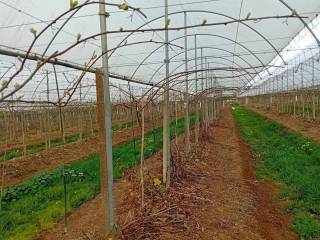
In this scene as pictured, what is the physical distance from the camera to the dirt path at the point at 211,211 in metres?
5.61

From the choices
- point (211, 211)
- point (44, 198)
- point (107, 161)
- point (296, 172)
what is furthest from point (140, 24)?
point (107, 161)

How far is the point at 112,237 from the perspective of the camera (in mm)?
4500

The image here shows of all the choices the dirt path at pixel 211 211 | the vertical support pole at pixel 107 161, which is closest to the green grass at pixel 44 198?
the dirt path at pixel 211 211

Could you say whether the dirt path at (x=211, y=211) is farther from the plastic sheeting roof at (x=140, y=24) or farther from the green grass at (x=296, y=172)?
the plastic sheeting roof at (x=140, y=24)

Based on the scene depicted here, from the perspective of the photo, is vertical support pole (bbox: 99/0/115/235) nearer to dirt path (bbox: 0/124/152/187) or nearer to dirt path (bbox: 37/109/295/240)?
dirt path (bbox: 37/109/295/240)

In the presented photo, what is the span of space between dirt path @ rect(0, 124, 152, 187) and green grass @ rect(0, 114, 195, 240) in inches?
38.5

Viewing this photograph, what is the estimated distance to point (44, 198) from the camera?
8.17 m

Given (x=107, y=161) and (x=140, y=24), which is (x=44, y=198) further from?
(x=140, y=24)

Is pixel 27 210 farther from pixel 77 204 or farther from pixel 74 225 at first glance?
pixel 74 225

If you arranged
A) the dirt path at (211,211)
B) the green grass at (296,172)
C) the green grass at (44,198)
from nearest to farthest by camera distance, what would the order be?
the dirt path at (211,211) → the green grass at (44,198) → the green grass at (296,172)

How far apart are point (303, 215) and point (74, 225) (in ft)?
11.3

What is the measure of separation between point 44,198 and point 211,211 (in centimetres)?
329

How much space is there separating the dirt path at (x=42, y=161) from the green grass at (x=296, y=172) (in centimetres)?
545

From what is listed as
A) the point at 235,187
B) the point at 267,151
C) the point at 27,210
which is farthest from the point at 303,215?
the point at 267,151
